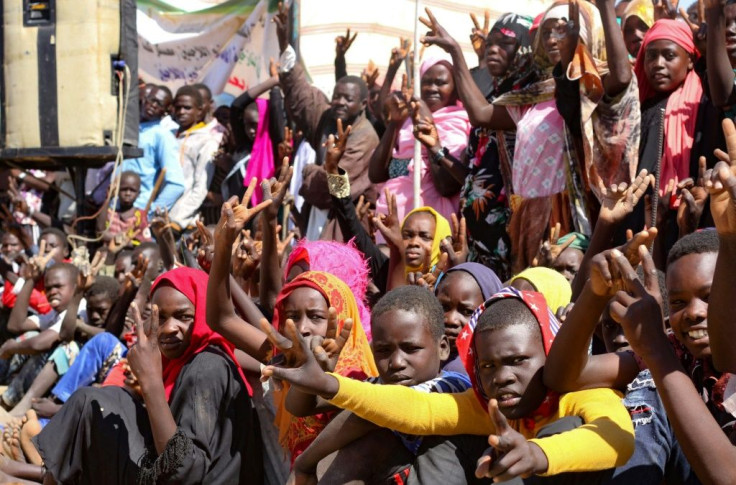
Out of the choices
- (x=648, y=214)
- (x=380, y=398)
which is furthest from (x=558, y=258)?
(x=380, y=398)

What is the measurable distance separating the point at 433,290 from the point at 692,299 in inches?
84.1

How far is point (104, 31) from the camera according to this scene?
9.17 metres

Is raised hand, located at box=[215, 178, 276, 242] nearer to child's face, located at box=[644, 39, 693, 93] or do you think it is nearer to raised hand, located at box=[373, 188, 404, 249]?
raised hand, located at box=[373, 188, 404, 249]

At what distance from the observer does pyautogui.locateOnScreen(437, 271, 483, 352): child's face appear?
486cm

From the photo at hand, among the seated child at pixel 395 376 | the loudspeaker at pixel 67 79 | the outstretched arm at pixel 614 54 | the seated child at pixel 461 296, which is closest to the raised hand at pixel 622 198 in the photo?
the seated child at pixel 461 296

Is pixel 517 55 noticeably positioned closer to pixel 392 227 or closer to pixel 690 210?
pixel 392 227

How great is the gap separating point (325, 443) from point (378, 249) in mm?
3038

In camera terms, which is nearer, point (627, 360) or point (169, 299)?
point (627, 360)

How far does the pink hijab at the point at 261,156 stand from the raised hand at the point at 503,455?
A: 6.75 meters

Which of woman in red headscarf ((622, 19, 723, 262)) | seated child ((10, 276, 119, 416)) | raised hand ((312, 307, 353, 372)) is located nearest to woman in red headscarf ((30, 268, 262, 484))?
raised hand ((312, 307, 353, 372))

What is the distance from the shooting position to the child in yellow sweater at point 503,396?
346 centimetres

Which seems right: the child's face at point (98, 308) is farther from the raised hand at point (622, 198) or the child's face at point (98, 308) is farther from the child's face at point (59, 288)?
the raised hand at point (622, 198)

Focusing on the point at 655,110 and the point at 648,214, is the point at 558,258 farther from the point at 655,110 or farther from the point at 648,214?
the point at 655,110

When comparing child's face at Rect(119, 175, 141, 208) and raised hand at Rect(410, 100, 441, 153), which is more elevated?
raised hand at Rect(410, 100, 441, 153)
